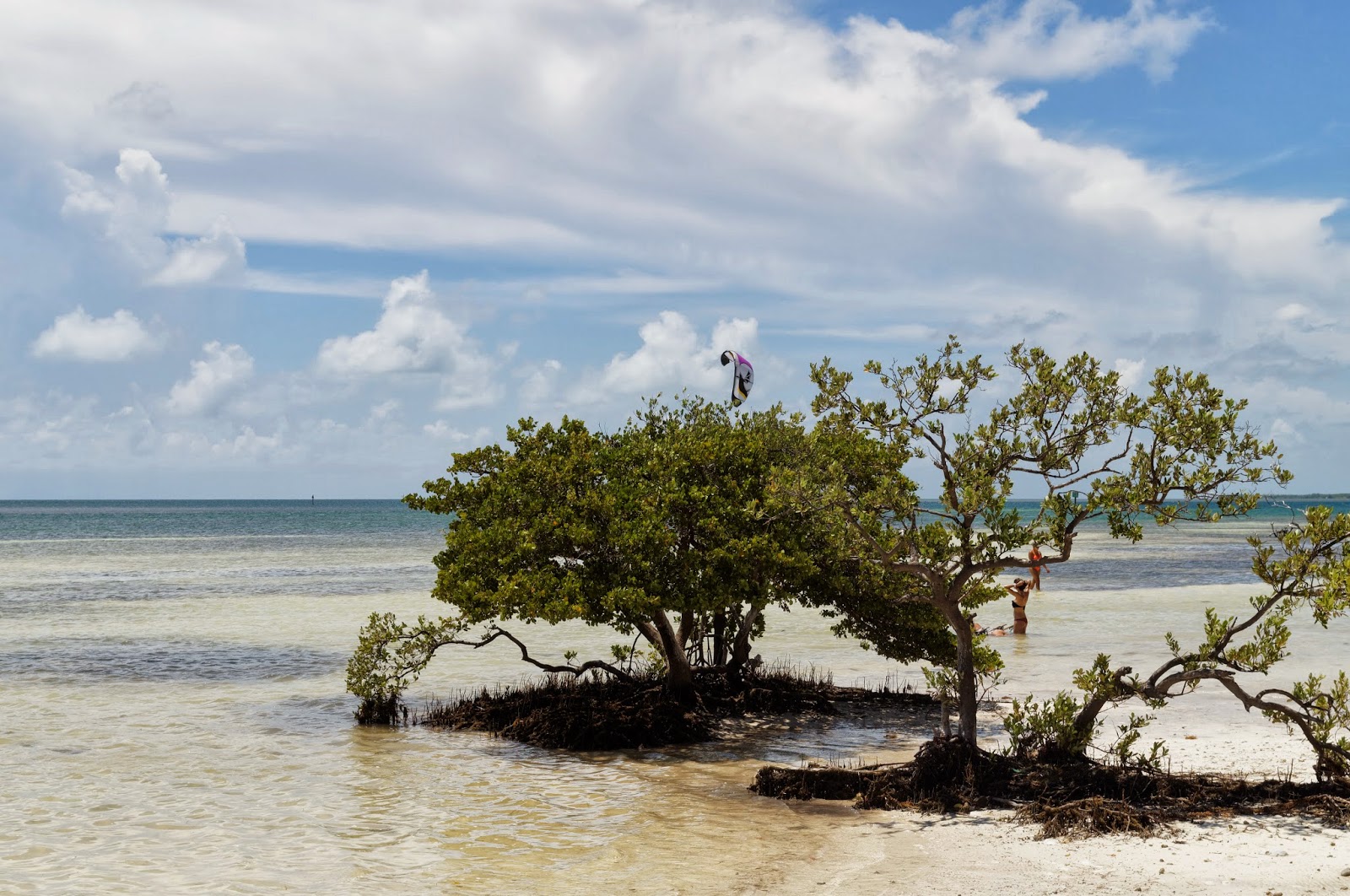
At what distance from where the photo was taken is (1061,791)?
37.0ft

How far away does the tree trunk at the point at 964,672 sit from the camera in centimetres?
1187

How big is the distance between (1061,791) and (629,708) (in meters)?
6.80

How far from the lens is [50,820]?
39.9 ft

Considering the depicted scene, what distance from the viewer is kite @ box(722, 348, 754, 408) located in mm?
19281

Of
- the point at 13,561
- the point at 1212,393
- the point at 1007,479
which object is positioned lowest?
the point at 13,561

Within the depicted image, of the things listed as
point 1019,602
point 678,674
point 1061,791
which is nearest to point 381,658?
point 678,674

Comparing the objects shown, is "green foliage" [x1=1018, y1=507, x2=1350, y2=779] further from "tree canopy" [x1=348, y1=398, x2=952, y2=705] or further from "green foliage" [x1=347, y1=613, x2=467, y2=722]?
"green foliage" [x1=347, y1=613, x2=467, y2=722]

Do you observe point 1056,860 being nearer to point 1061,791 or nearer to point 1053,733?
point 1061,791

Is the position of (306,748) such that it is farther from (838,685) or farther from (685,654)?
(838,685)

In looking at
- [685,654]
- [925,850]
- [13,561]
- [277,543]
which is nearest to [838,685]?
[685,654]

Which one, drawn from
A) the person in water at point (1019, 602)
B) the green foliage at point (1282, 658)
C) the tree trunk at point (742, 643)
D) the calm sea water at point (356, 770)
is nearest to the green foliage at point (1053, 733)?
the green foliage at point (1282, 658)

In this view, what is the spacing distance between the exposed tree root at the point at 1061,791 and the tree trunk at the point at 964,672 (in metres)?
0.18

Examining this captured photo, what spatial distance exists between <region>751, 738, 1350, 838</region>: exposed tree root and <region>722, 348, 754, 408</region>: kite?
26.0ft

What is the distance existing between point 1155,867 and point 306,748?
11.2 meters
